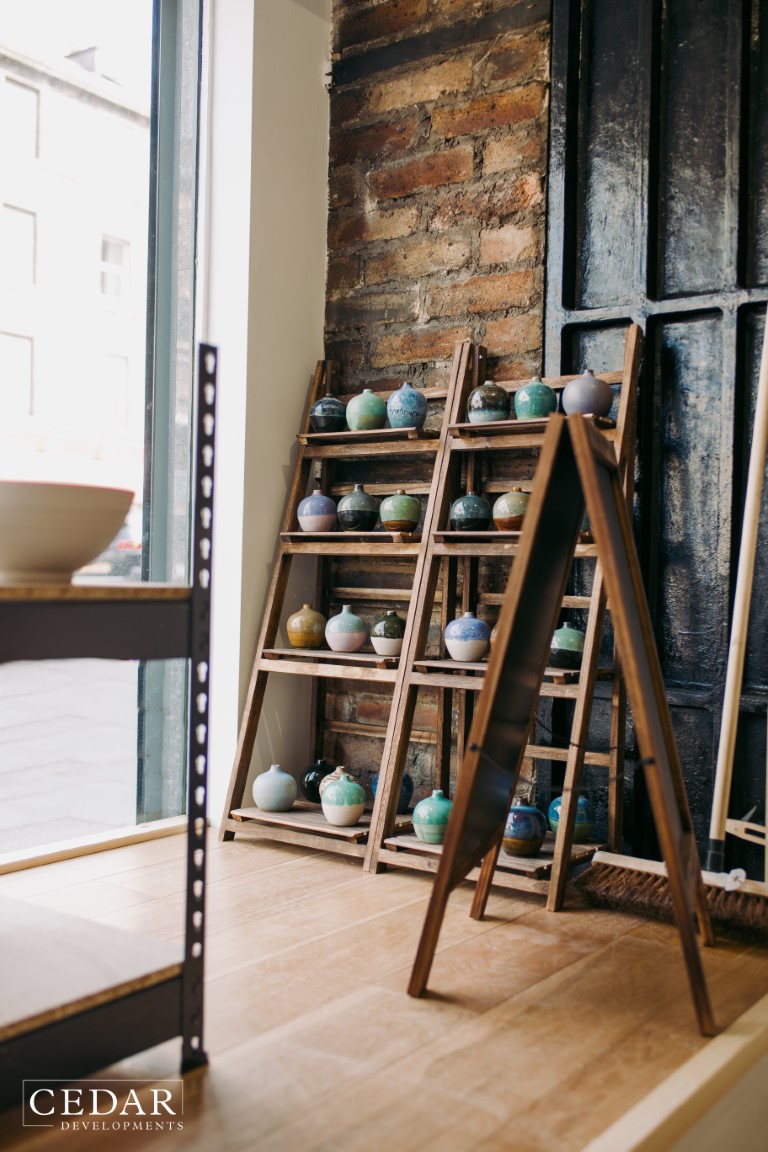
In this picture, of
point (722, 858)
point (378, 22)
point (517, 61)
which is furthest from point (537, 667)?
point (378, 22)

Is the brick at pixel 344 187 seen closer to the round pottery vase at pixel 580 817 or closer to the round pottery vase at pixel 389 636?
the round pottery vase at pixel 389 636

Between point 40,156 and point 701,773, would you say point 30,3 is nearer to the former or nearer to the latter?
point 40,156

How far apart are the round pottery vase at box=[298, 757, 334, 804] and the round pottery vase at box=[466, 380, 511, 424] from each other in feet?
3.41

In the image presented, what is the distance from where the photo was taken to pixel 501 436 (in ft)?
8.82

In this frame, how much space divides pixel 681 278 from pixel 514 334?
467 mm

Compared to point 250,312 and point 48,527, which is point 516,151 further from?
point 48,527

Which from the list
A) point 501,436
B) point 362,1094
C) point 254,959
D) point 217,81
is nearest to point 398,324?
point 501,436

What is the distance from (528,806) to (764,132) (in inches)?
65.8

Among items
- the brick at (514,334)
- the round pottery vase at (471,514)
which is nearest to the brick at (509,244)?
the brick at (514,334)

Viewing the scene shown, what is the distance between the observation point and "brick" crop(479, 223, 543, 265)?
2791 mm

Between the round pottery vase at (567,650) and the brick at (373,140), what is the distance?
156 centimetres

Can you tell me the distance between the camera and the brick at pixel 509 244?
2791 millimetres

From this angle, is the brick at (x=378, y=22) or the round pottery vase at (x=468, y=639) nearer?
the round pottery vase at (x=468, y=639)

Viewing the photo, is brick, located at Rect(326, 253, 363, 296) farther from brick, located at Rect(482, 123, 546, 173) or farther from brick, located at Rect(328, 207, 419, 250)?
brick, located at Rect(482, 123, 546, 173)
